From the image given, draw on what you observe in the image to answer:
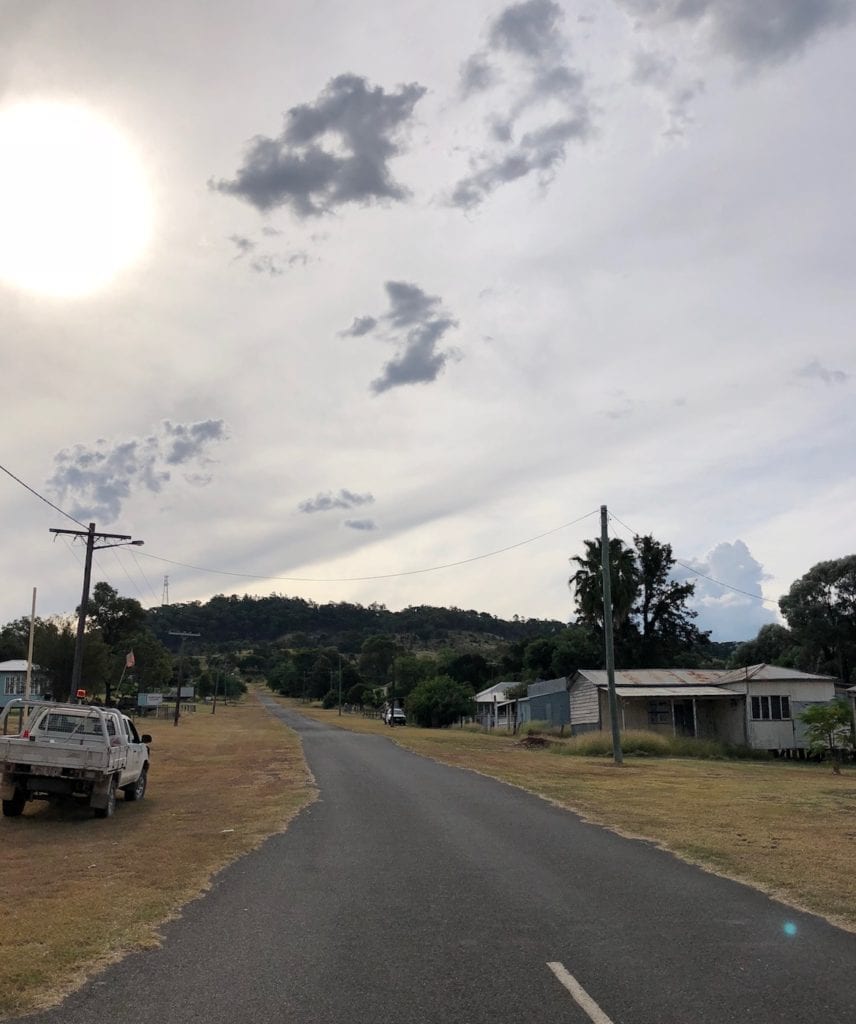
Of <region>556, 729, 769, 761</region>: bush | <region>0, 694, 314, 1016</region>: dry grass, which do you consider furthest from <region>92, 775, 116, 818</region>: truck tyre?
<region>556, 729, 769, 761</region>: bush

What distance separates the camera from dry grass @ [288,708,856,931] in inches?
406

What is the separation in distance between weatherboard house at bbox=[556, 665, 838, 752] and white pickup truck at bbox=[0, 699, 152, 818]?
111ft

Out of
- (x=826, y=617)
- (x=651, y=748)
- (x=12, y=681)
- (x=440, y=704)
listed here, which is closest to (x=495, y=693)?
(x=440, y=704)

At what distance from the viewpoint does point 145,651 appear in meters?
90.4

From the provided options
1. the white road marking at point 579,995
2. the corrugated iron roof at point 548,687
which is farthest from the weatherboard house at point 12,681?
the white road marking at point 579,995

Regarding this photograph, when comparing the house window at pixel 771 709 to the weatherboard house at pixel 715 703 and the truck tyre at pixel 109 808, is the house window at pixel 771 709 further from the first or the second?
the truck tyre at pixel 109 808

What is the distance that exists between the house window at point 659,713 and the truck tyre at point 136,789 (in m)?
33.2

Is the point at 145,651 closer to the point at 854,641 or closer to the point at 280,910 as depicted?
the point at 854,641

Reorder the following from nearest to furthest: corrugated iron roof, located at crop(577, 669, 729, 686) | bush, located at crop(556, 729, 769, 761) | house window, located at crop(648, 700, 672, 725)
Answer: bush, located at crop(556, 729, 769, 761), house window, located at crop(648, 700, 672, 725), corrugated iron roof, located at crop(577, 669, 729, 686)

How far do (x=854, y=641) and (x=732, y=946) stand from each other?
228ft

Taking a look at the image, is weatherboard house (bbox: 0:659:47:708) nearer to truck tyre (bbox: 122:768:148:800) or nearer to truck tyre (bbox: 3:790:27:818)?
truck tyre (bbox: 122:768:148:800)

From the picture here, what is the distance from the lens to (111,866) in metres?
11.3

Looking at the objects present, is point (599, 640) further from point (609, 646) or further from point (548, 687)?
point (609, 646)

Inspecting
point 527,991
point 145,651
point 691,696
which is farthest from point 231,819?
point 145,651
